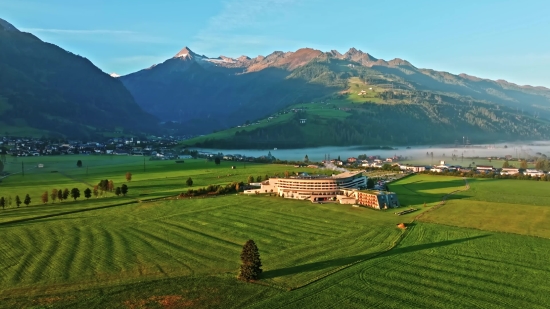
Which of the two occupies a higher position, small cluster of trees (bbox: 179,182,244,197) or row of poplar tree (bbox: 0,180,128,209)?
row of poplar tree (bbox: 0,180,128,209)

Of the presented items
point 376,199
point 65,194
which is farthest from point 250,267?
point 65,194

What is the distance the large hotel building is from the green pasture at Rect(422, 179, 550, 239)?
28.7 feet

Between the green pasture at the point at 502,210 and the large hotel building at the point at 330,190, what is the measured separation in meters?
8.75

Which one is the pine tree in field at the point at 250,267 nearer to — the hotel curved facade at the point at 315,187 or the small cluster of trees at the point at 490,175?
the hotel curved facade at the point at 315,187

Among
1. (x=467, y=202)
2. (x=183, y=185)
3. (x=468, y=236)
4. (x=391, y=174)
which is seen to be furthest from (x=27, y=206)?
(x=391, y=174)

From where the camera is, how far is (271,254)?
40.8 metres

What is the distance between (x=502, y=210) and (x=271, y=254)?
1478 inches

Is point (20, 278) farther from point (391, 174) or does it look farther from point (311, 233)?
point (391, 174)

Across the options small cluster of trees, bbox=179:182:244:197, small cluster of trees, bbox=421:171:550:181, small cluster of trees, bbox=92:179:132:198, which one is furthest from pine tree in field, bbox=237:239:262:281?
small cluster of trees, bbox=421:171:550:181

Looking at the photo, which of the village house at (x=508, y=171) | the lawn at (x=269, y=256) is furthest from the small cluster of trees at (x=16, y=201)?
the village house at (x=508, y=171)

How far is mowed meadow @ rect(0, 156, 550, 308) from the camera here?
3105 cm

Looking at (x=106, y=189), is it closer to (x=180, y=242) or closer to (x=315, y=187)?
(x=315, y=187)

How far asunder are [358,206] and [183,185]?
123 feet

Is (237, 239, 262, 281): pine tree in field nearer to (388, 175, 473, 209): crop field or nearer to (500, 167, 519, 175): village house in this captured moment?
(388, 175, 473, 209): crop field
